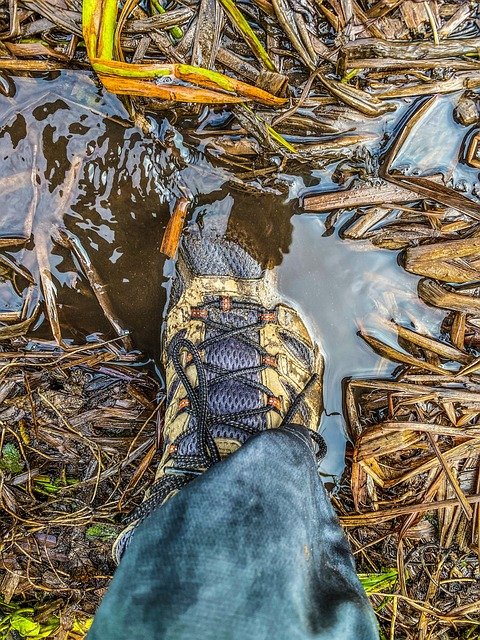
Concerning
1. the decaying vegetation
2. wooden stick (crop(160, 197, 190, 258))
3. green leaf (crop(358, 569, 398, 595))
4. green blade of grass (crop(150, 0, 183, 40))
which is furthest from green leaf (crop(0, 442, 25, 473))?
green blade of grass (crop(150, 0, 183, 40))

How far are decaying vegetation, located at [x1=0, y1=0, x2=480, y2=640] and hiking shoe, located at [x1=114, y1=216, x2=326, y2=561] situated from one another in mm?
154

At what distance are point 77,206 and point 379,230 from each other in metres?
1.07

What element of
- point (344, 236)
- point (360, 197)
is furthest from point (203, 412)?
point (360, 197)

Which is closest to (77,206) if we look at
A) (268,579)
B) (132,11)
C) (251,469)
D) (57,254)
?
(57,254)

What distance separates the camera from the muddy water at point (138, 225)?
5.65ft

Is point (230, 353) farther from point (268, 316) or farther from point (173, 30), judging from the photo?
point (173, 30)

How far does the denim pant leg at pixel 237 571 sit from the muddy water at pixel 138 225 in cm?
84

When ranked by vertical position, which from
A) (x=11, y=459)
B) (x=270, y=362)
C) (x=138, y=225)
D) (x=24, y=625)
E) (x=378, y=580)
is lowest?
(x=24, y=625)

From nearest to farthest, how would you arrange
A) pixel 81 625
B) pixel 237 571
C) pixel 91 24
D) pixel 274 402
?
pixel 237 571 < pixel 91 24 < pixel 274 402 < pixel 81 625

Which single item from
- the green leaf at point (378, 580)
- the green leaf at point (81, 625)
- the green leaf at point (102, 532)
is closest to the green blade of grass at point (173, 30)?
the green leaf at point (102, 532)

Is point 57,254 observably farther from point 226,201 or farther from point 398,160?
point 398,160

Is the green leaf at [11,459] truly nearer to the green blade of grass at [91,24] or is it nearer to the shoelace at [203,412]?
the shoelace at [203,412]

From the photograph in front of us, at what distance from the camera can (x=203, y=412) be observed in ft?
5.28

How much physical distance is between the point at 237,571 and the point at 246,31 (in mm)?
1542
